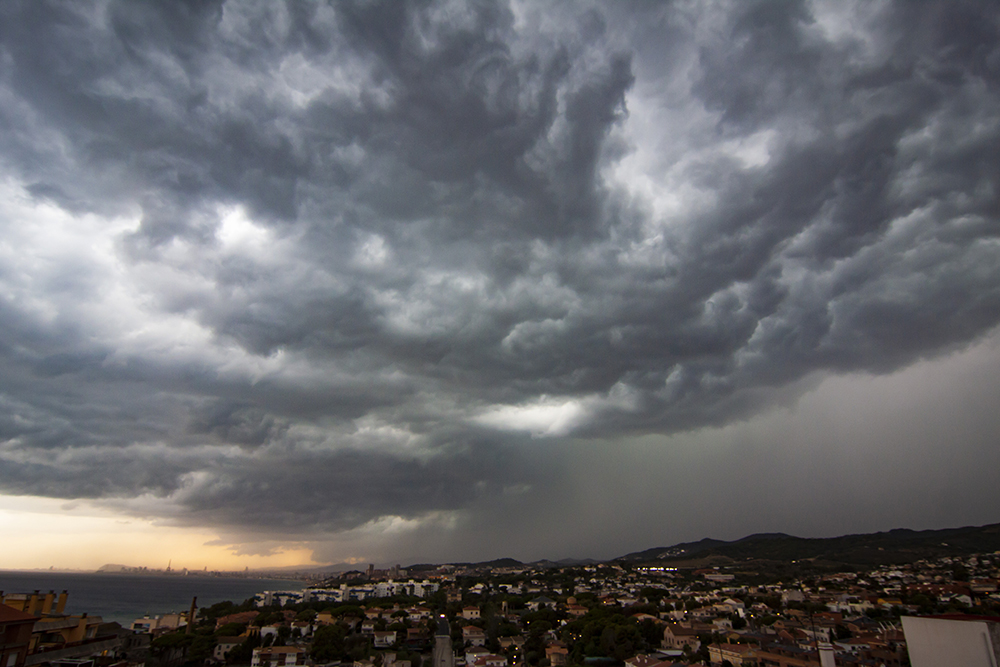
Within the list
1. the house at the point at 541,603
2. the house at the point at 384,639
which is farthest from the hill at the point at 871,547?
the house at the point at 384,639

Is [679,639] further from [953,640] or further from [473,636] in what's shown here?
[953,640]

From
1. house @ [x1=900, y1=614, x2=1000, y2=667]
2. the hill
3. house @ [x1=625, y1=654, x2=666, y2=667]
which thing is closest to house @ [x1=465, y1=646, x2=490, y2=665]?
house @ [x1=625, y1=654, x2=666, y2=667]

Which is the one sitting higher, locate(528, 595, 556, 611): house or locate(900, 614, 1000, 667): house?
locate(900, 614, 1000, 667): house

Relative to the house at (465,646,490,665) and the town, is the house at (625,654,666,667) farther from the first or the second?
the house at (465,646,490,665)

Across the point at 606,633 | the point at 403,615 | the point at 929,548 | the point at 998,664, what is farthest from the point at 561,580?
the point at 998,664

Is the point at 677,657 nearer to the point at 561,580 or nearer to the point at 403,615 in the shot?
the point at 403,615

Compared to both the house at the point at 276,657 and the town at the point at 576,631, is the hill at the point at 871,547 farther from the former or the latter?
the house at the point at 276,657

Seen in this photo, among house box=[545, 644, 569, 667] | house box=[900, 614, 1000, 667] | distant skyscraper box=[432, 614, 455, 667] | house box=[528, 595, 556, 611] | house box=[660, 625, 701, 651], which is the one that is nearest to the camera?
house box=[900, 614, 1000, 667]
